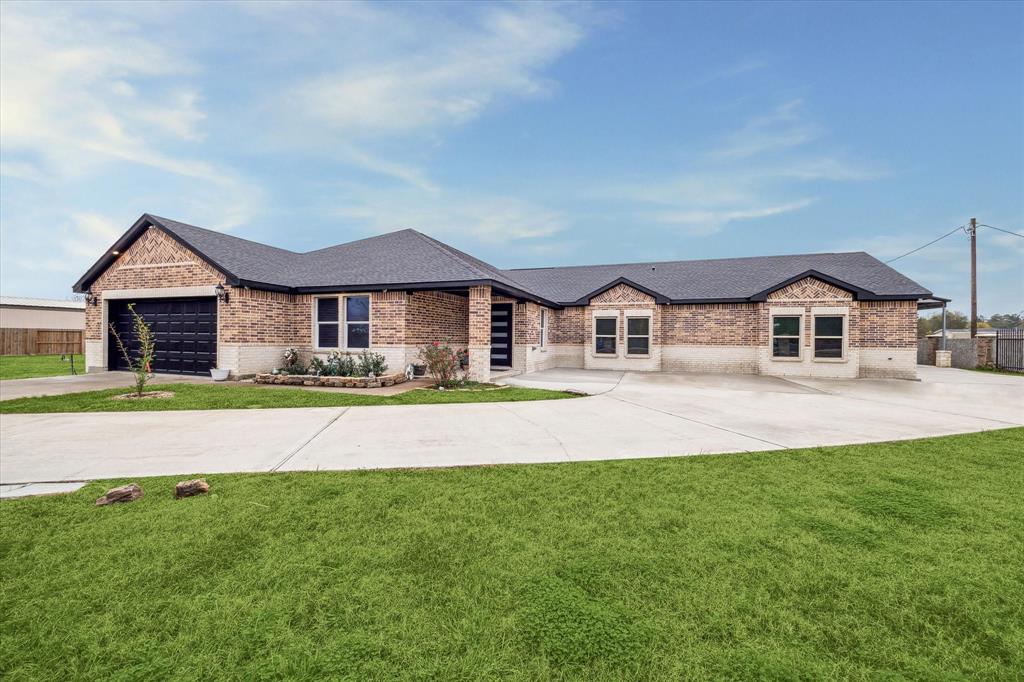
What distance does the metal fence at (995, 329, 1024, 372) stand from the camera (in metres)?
20.4

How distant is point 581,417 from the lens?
8188 mm

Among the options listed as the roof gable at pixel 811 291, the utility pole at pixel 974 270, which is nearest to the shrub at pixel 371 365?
the roof gable at pixel 811 291

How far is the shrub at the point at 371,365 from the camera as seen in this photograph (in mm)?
13337

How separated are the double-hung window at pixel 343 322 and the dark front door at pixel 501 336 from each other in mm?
5336

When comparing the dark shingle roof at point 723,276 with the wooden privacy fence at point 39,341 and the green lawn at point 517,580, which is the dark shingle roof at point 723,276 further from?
→ the wooden privacy fence at point 39,341

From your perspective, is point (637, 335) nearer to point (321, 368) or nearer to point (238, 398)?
point (321, 368)

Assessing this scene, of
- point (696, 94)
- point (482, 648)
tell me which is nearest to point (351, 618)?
point (482, 648)

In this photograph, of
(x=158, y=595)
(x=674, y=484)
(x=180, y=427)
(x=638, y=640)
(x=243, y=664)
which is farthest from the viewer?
(x=180, y=427)

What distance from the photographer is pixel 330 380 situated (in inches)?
503

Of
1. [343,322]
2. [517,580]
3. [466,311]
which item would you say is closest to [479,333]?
[466,311]

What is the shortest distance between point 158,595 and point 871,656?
406cm

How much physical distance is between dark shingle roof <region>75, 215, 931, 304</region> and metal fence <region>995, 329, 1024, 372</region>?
7482 mm

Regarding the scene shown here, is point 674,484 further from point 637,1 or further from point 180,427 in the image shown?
point 637,1

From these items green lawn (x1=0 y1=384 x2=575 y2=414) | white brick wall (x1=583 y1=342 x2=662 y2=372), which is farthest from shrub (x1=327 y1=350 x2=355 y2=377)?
white brick wall (x1=583 y1=342 x2=662 y2=372)
